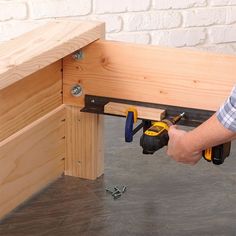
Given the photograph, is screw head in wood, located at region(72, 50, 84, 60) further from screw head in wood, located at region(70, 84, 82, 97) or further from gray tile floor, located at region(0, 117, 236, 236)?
gray tile floor, located at region(0, 117, 236, 236)

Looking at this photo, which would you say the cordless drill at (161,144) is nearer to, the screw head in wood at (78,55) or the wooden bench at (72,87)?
the wooden bench at (72,87)

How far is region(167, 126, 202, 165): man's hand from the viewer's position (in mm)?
892

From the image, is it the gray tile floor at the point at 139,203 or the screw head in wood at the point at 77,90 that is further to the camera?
the screw head in wood at the point at 77,90

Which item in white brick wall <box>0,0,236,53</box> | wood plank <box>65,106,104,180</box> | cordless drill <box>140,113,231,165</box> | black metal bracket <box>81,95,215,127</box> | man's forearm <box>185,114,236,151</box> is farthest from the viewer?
white brick wall <box>0,0,236,53</box>

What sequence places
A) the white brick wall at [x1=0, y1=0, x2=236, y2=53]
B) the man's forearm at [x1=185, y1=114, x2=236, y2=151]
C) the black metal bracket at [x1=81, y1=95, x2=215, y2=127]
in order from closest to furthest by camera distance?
the man's forearm at [x1=185, y1=114, x2=236, y2=151]
the black metal bracket at [x1=81, y1=95, x2=215, y2=127]
the white brick wall at [x1=0, y1=0, x2=236, y2=53]

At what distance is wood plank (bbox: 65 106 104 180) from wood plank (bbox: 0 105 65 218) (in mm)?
15

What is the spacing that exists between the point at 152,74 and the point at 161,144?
17cm

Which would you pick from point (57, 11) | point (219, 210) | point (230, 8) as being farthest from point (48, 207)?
point (230, 8)

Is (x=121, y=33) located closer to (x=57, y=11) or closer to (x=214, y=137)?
(x=57, y=11)

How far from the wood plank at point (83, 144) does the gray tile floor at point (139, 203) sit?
24mm

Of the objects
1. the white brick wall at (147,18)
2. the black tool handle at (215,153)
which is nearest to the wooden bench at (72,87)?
the black tool handle at (215,153)

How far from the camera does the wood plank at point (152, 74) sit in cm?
100

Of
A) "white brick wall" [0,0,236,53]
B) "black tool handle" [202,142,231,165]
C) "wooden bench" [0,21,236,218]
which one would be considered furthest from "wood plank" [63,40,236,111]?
"white brick wall" [0,0,236,53]

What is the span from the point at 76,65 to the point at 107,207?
0.27 meters
